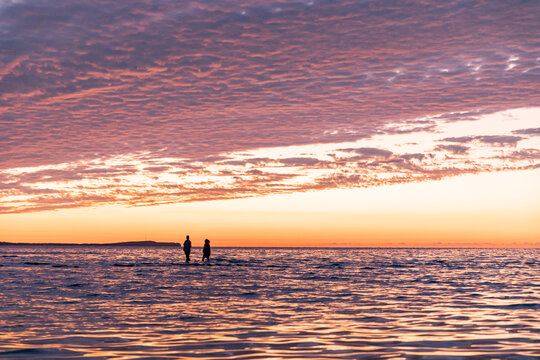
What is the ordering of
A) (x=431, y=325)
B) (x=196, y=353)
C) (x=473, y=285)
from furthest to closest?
(x=473, y=285) < (x=431, y=325) < (x=196, y=353)

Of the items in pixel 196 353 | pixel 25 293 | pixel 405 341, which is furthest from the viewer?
pixel 25 293

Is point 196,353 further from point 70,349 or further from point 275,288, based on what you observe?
point 275,288

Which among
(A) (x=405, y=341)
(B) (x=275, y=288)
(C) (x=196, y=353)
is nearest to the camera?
(C) (x=196, y=353)

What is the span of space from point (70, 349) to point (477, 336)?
30.4ft

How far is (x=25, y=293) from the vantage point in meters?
25.7

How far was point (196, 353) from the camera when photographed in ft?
40.1

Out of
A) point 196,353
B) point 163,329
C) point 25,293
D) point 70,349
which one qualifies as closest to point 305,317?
point 163,329

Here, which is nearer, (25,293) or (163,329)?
(163,329)

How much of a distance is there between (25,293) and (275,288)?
1113cm

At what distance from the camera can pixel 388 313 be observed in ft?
62.4

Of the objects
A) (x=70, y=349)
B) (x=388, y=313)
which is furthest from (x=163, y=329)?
(x=388, y=313)

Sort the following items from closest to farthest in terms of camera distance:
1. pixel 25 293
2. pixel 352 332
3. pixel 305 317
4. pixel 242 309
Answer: pixel 352 332, pixel 305 317, pixel 242 309, pixel 25 293

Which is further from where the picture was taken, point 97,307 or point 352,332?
point 97,307

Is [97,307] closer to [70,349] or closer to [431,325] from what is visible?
[70,349]
